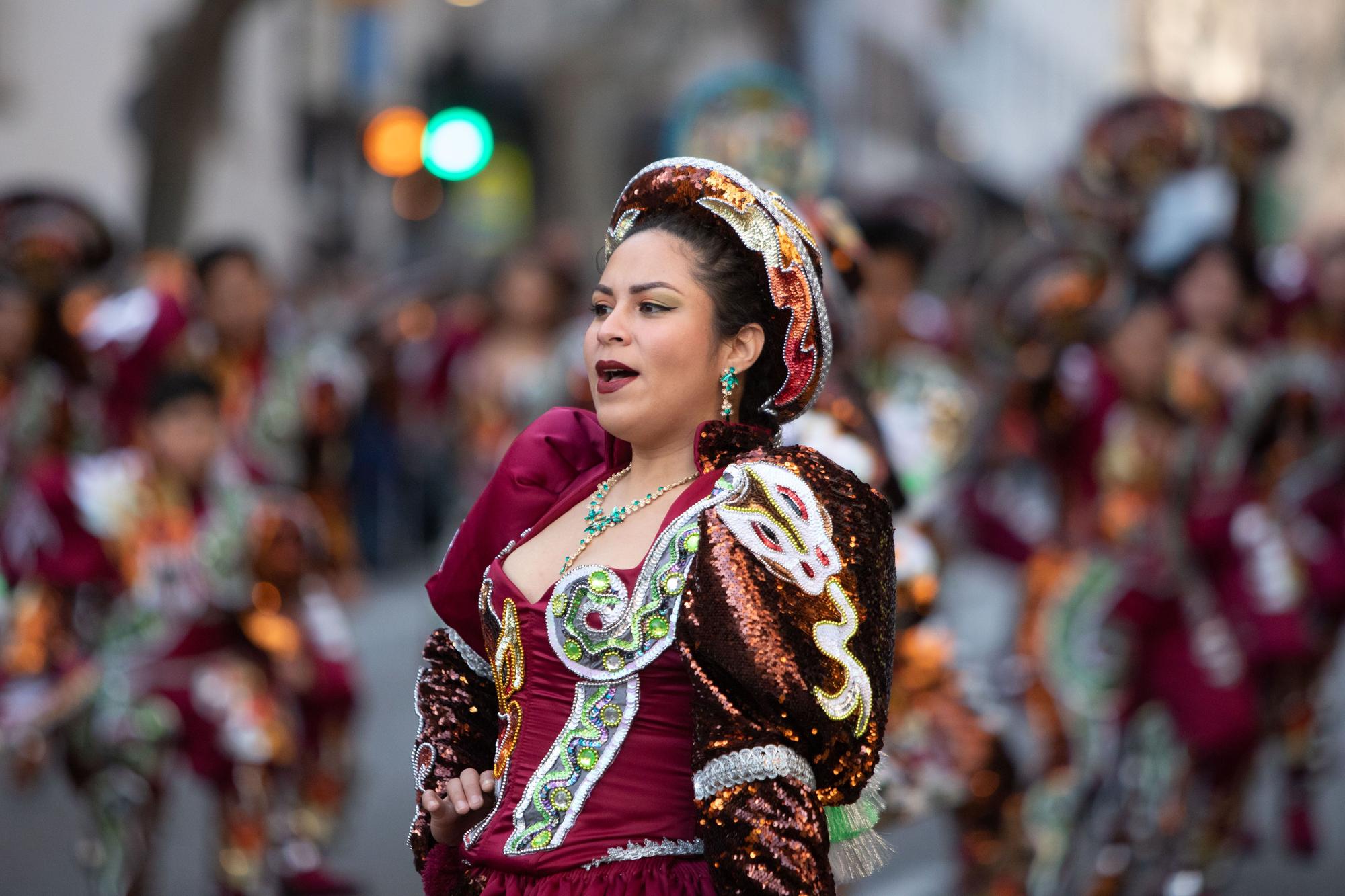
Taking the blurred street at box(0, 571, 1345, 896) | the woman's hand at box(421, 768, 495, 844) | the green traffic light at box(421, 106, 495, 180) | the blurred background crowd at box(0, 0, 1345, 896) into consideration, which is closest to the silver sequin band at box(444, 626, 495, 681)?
the woman's hand at box(421, 768, 495, 844)

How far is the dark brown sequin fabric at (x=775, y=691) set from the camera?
2.35 meters

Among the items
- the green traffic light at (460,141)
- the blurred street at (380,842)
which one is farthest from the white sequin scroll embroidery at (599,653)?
the green traffic light at (460,141)

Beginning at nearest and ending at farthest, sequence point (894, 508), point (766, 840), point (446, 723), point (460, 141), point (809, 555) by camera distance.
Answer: point (766, 840) < point (809, 555) < point (446, 723) < point (894, 508) < point (460, 141)

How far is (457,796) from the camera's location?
2.72 metres

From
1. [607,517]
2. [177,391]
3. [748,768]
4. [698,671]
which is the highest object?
[177,391]

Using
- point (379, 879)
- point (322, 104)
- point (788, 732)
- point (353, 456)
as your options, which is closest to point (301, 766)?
point (379, 879)

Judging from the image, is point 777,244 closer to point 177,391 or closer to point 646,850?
point 646,850

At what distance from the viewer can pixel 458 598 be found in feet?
9.37

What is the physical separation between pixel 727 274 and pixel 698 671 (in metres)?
0.54

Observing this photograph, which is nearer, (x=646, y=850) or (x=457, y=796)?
(x=646, y=850)

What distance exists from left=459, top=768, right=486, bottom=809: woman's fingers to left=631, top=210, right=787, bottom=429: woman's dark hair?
25.9 inches

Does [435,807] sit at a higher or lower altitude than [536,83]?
lower

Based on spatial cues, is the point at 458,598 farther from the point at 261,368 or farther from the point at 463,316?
the point at 463,316

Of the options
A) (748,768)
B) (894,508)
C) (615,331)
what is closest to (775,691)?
(748,768)
